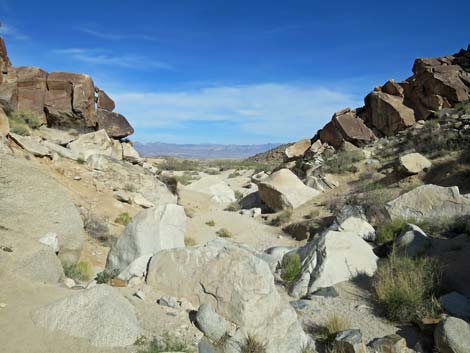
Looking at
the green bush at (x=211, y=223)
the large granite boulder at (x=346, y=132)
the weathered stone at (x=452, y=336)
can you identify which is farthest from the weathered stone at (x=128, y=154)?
the weathered stone at (x=452, y=336)

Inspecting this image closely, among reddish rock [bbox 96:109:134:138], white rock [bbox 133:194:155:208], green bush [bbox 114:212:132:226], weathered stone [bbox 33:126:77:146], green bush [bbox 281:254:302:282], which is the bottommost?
green bush [bbox 281:254:302:282]

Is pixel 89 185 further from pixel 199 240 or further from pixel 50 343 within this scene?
pixel 50 343

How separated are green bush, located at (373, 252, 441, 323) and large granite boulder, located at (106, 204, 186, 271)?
425cm

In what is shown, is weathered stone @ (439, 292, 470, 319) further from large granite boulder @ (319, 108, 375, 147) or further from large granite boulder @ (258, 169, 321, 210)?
large granite boulder @ (319, 108, 375, 147)

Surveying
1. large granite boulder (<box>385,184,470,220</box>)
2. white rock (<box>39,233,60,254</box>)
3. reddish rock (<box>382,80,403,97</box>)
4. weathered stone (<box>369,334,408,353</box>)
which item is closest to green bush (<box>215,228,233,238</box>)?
large granite boulder (<box>385,184,470,220</box>)

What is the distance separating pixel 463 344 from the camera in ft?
16.3

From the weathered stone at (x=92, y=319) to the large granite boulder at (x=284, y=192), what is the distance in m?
12.9

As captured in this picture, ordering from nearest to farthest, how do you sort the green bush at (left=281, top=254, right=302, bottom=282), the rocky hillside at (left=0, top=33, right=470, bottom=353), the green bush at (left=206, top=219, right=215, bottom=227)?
1. the rocky hillside at (left=0, top=33, right=470, bottom=353)
2. the green bush at (left=281, top=254, right=302, bottom=282)
3. the green bush at (left=206, top=219, right=215, bottom=227)

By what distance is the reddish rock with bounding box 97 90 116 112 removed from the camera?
20.4 meters

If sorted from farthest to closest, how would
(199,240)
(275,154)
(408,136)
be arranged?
(275,154) → (408,136) → (199,240)

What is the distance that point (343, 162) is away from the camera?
2038 centimetres

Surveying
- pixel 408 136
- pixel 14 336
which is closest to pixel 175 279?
pixel 14 336

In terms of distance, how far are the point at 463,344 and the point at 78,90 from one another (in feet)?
59.8

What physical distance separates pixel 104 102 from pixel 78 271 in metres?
15.4
